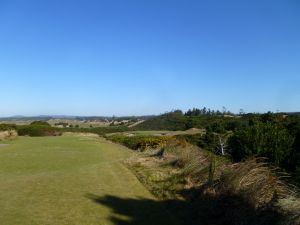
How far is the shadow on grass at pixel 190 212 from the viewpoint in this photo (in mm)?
6875

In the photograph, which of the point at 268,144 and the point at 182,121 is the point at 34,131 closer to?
the point at 268,144

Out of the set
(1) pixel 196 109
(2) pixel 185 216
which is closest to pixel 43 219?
(2) pixel 185 216

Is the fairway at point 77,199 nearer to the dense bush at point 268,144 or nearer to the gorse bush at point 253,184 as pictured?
the gorse bush at point 253,184

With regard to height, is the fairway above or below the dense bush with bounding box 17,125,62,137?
below

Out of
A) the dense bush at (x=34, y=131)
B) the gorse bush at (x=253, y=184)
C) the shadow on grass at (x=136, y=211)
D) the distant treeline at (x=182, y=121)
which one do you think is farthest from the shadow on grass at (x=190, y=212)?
the distant treeline at (x=182, y=121)

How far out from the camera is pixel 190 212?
816 cm

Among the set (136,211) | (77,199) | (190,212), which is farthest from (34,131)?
(190,212)

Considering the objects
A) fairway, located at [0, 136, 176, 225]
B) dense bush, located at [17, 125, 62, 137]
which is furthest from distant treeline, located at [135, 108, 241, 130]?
fairway, located at [0, 136, 176, 225]

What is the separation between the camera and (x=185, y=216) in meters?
7.96

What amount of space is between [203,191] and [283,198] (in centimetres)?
264

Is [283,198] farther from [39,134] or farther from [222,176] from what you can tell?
[39,134]

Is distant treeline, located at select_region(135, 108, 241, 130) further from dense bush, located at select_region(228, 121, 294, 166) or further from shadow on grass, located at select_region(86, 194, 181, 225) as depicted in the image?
shadow on grass, located at select_region(86, 194, 181, 225)

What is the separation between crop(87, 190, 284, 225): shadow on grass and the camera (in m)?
6.88

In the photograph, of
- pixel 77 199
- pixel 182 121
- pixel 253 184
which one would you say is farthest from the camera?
pixel 182 121
